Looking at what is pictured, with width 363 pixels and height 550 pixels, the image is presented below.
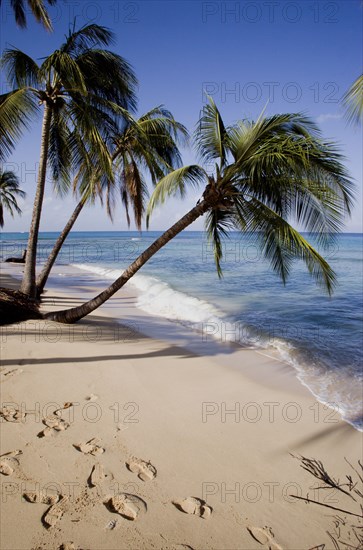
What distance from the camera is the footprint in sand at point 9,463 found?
109 inches

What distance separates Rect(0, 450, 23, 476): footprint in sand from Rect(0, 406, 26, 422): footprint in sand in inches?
22.6

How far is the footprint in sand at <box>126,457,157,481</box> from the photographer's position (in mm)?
2947

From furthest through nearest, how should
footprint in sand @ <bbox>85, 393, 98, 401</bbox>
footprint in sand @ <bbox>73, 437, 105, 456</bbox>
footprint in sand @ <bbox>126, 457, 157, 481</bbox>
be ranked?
footprint in sand @ <bbox>85, 393, 98, 401</bbox>
footprint in sand @ <bbox>73, 437, 105, 456</bbox>
footprint in sand @ <bbox>126, 457, 157, 481</bbox>

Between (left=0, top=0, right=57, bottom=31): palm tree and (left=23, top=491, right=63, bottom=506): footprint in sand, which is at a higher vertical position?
(left=0, top=0, right=57, bottom=31): palm tree

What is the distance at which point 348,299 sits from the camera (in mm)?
13602

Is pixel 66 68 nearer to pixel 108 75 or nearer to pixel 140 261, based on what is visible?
pixel 108 75

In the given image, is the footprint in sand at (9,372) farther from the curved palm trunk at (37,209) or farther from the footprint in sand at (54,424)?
the curved palm trunk at (37,209)

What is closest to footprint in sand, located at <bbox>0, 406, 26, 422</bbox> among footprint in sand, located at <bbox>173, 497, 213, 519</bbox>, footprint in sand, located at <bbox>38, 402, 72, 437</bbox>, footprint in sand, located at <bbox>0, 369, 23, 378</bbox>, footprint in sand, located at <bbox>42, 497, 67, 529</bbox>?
footprint in sand, located at <bbox>38, 402, 72, 437</bbox>

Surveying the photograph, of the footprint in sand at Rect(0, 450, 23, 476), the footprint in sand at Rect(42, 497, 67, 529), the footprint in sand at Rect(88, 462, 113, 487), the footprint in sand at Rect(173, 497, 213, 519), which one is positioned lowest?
the footprint in sand at Rect(173, 497, 213, 519)

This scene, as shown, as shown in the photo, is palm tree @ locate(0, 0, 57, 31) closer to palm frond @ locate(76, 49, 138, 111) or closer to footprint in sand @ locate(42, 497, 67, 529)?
palm frond @ locate(76, 49, 138, 111)

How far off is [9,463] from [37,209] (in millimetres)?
6634

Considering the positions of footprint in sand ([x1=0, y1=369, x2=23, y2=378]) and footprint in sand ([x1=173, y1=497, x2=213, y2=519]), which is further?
footprint in sand ([x1=0, y1=369, x2=23, y2=378])

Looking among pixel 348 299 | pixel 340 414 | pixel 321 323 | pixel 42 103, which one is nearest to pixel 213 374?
pixel 340 414

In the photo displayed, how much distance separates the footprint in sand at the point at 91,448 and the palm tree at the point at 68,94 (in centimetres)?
523
